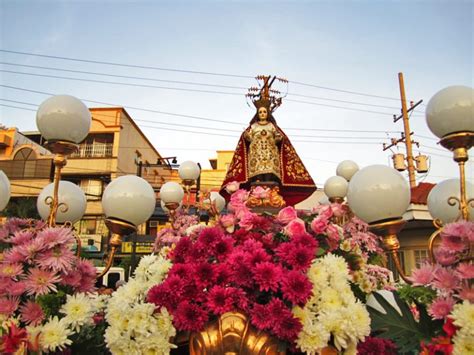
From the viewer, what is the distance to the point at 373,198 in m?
2.64

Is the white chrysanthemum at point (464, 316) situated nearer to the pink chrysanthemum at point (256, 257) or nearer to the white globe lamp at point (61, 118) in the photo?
the pink chrysanthemum at point (256, 257)

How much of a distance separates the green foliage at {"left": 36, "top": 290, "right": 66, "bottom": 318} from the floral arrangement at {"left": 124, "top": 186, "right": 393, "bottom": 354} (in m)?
0.54

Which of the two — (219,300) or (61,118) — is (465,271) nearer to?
(219,300)

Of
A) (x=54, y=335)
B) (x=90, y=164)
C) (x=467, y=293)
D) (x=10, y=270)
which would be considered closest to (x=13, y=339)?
(x=54, y=335)

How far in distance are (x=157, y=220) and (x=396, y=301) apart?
72.5 feet

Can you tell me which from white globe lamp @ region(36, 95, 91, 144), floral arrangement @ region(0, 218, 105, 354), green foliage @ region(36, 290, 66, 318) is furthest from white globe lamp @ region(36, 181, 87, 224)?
green foliage @ region(36, 290, 66, 318)

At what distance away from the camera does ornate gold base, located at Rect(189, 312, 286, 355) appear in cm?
172

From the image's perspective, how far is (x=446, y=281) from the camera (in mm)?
1811

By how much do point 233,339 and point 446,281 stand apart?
3.22ft

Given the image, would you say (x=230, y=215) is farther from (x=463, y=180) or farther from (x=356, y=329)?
(x=463, y=180)

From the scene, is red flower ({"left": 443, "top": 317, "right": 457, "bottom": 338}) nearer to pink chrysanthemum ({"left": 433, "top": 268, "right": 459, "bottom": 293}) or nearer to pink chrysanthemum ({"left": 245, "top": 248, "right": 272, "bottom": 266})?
pink chrysanthemum ({"left": 433, "top": 268, "right": 459, "bottom": 293})

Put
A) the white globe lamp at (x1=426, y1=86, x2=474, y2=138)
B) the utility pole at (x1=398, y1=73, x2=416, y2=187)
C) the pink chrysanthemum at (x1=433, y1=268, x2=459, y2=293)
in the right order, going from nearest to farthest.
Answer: the pink chrysanthemum at (x1=433, y1=268, x2=459, y2=293)
the white globe lamp at (x1=426, y1=86, x2=474, y2=138)
the utility pole at (x1=398, y1=73, x2=416, y2=187)

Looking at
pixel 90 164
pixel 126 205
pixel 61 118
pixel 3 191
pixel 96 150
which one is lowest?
pixel 126 205

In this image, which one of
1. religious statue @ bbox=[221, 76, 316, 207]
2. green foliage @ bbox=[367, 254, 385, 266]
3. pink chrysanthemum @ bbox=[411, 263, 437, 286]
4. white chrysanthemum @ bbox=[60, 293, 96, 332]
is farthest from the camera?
religious statue @ bbox=[221, 76, 316, 207]
